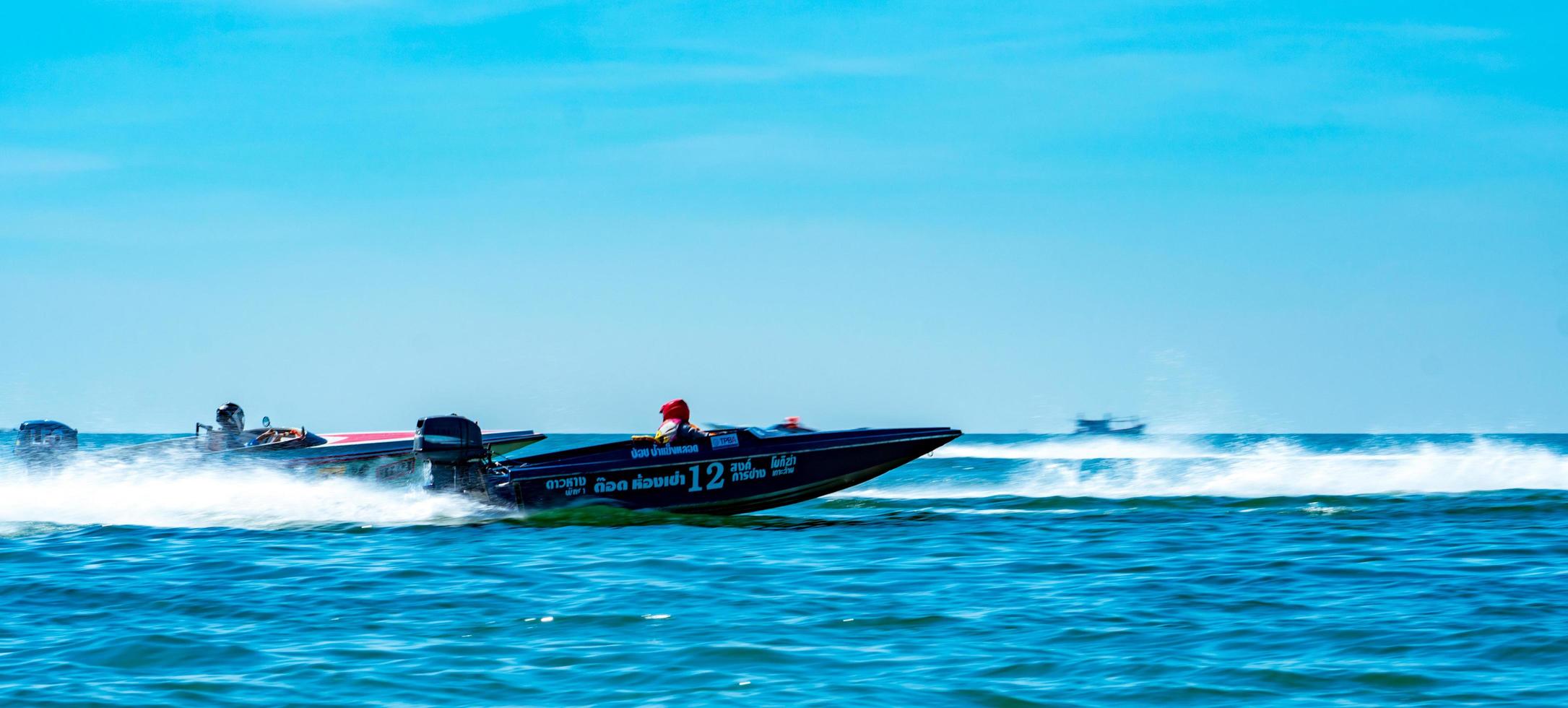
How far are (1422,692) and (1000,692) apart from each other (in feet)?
7.15

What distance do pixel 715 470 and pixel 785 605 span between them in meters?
6.88

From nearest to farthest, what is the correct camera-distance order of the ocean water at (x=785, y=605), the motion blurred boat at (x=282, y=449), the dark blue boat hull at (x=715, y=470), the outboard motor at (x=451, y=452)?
the ocean water at (x=785, y=605)
the outboard motor at (x=451, y=452)
the dark blue boat hull at (x=715, y=470)
the motion blurred boat at (x=282, y=449)

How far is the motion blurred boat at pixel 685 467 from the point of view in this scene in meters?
15.5

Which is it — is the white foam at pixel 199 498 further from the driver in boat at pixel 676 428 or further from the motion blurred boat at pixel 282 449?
the driver in boat at pixel 676 428

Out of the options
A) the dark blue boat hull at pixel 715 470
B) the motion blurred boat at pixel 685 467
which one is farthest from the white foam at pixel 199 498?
the dark blue boat hull at pixel 715 470

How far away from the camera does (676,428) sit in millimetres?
15984

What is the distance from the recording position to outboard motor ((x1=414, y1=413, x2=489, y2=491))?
15.3m

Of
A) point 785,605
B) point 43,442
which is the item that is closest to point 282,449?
point 43,442

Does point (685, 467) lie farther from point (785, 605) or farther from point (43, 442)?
point (43, 442)

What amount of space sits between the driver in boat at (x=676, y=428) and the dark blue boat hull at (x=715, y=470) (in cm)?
9

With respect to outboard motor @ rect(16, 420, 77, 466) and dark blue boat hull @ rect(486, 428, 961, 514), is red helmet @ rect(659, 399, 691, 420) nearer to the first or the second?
dark blue boat hull @ rect(486, 428, 961, 514)

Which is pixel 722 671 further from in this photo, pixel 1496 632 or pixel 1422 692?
pixel 1496 632

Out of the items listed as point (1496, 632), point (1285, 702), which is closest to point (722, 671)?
point (1285, 702)

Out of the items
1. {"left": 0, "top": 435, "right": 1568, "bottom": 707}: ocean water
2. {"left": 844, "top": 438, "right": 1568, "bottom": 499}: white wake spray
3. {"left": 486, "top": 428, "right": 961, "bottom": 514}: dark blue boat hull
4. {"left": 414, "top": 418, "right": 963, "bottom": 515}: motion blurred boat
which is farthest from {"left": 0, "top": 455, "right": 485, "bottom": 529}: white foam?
{"left": 844, "top": 438, "right": 1568, "bottom": 499}: white wake spray
